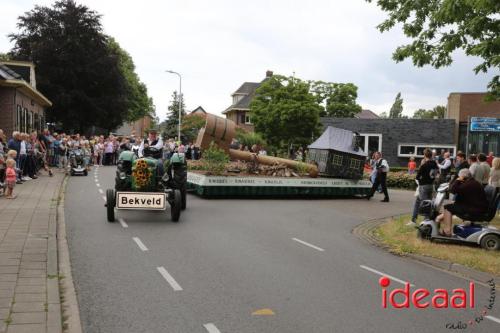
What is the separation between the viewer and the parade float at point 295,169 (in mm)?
18328

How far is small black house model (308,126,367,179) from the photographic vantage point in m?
19.4

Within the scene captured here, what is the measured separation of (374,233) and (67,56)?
38.7 m

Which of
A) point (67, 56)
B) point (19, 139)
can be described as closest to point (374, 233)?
point (19, 139)

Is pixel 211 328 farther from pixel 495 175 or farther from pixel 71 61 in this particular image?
pixel 71 61

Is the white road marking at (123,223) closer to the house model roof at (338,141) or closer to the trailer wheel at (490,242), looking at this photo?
the trailer wheel at (490,242)

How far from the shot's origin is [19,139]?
1889cm

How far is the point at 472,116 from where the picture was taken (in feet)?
151

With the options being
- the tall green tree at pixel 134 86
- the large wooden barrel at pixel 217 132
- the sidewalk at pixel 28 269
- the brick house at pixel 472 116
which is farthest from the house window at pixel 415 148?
the sidewalk at pixel 28 269

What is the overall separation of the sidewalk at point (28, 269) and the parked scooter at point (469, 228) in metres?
6.88

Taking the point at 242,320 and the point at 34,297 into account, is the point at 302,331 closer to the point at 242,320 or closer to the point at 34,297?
the point at 242,320

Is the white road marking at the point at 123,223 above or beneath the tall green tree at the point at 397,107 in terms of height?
beneath

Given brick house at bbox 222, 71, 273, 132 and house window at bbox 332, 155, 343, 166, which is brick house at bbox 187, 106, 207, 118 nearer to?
brick house at bbox 222, 71, 273, 132

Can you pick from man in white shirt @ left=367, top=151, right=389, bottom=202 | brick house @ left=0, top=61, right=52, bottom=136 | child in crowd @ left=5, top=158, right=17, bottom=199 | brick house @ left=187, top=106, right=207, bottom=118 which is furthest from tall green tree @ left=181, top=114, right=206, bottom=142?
child in crowd @ left=5, top=158, right=17, bottom=199

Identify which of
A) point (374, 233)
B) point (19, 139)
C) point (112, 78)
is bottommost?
point (374, 233)
